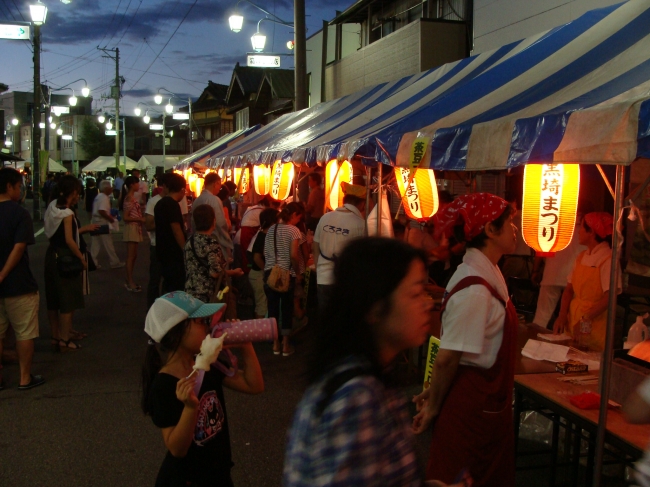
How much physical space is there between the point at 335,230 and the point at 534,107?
2.78 metres

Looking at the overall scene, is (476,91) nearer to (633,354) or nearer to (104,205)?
(633,354)

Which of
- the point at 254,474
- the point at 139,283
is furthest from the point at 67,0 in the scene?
the point at 254,474

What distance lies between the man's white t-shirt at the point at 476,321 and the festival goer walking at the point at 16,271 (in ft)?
14.3

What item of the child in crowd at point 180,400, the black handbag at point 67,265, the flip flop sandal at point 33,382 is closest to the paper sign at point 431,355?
the child in crowd at point 180,400

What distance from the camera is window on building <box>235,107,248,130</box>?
32.6 m

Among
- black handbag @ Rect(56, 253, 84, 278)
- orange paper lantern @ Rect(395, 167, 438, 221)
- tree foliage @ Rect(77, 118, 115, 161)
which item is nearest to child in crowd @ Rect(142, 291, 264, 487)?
orange paper lantern @ Rect(395, 167, 438, 221)

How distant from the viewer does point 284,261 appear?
7133 millimetres

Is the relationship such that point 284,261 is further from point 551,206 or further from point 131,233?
point 131,233

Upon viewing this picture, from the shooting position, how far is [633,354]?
143 inches

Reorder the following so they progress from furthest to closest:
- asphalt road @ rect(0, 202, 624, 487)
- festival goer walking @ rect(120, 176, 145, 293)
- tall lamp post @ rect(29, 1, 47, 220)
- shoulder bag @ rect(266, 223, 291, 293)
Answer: tall lamp post @ rect(29, 1, 47, 220)
festival goer walking @ rect(120, 176, 145, 293)
shoulder bag @ rect(266, 223, 291, 293)
asphalt road @ rect(0, 202, 624, 487)

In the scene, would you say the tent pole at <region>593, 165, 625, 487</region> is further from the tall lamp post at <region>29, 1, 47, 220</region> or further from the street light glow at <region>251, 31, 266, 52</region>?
the tall lamp post at <region>29, 1, 47, 220</region>

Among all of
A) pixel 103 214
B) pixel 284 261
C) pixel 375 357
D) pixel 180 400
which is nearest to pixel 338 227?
pixel 284 261

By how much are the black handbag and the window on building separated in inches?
1035

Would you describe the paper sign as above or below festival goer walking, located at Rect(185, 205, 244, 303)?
below
